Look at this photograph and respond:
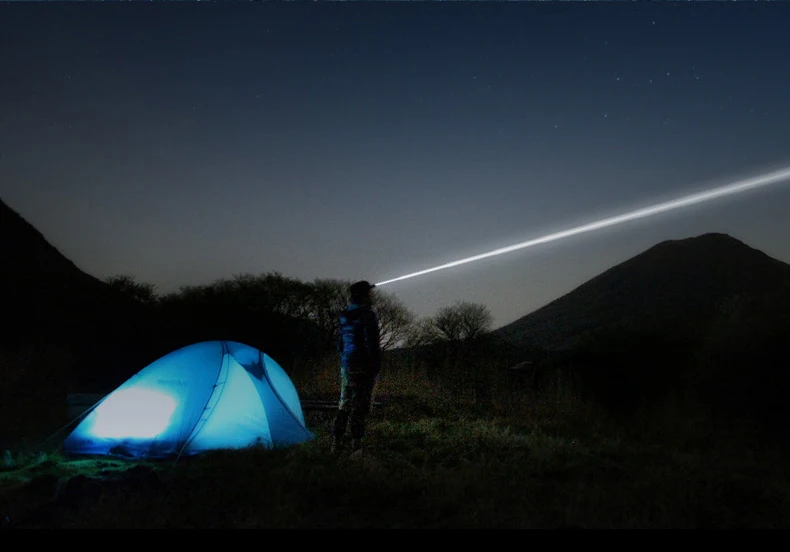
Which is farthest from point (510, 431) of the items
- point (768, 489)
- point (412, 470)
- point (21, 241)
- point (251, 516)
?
point (21, 241)

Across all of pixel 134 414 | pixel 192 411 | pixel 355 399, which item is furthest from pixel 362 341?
pixel 134 414

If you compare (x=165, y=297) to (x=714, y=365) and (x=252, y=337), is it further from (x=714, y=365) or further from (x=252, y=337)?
(x=714, y=365)

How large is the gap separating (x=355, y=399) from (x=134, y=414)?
298cm

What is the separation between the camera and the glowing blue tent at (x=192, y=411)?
7.64m

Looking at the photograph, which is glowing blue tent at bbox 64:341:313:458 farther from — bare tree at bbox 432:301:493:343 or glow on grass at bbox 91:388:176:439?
bare tree at bbox 432:301:493:343

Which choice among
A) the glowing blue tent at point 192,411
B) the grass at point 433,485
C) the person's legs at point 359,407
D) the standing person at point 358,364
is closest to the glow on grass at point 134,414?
the glowing blue tent at point 192,411

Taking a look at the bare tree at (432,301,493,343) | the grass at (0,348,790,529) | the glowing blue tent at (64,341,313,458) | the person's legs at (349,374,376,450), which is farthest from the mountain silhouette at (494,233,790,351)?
the person's legs at (349,374,376,450)

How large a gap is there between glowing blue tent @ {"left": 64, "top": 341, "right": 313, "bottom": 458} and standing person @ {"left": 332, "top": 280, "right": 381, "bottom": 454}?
119 centimetres

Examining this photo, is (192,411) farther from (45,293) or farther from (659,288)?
(659,288)

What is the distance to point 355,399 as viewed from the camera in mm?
7496

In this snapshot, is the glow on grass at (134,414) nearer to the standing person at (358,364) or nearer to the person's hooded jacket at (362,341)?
the standing person at (358,364)

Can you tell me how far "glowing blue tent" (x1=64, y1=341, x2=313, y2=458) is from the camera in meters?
7.64

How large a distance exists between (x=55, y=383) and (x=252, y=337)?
51.8 feet

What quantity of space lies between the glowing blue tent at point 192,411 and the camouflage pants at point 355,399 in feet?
3.77
